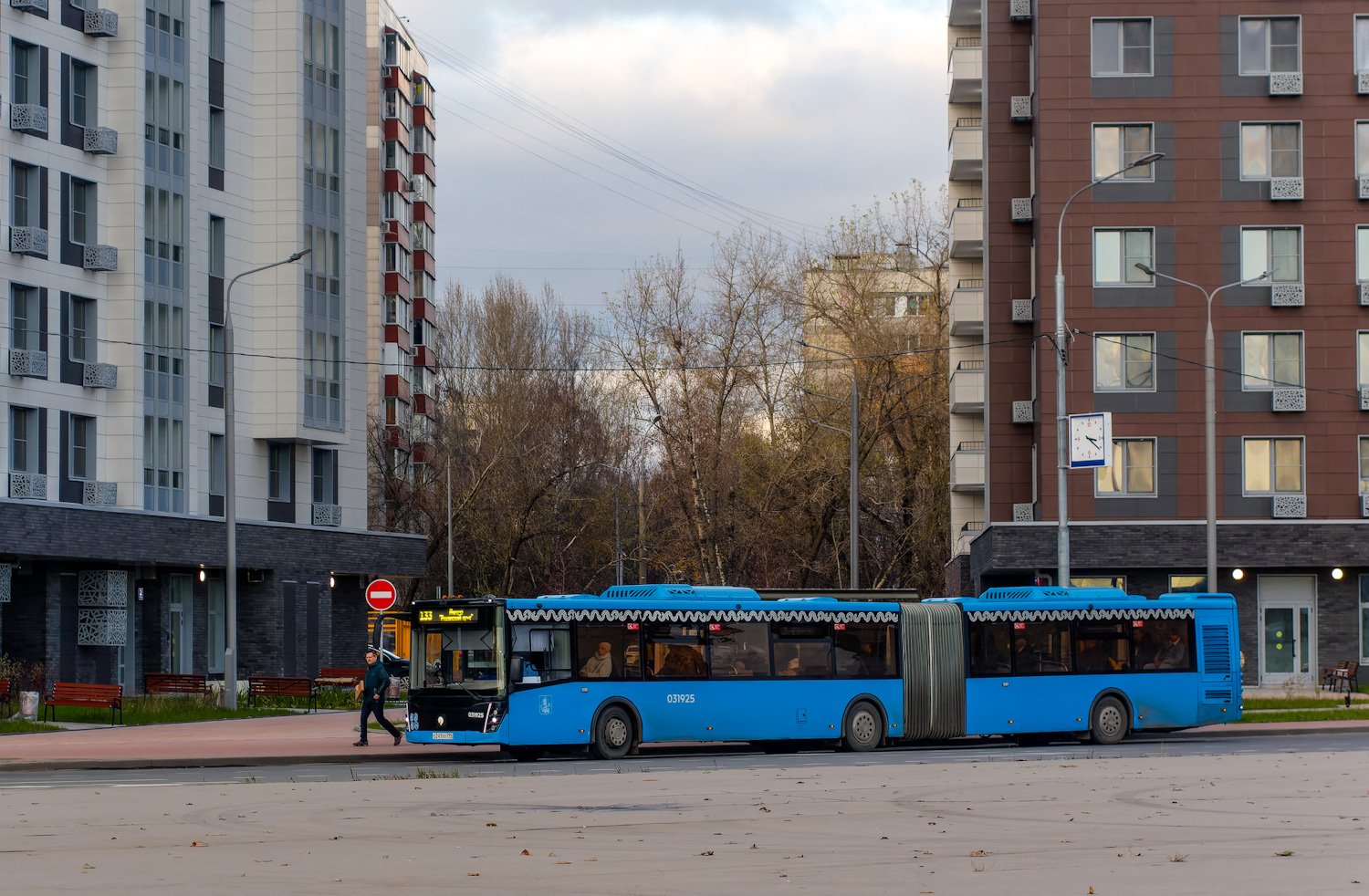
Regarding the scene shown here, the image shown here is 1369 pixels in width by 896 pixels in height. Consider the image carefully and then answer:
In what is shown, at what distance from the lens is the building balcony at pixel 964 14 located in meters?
62.3

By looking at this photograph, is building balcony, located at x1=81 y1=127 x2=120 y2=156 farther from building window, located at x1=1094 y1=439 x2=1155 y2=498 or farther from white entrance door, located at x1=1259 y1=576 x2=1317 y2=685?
white entrance door, located at x1=1259 y1=576 x2=1317 y2=685

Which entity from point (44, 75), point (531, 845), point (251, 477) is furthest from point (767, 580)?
point (531, 845)

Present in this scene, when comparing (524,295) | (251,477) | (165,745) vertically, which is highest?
(524,295)

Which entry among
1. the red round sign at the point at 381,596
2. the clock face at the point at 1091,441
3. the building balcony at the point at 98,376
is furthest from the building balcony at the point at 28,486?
the clock face at the point at 1091,441

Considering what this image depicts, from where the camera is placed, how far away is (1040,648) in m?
31.1

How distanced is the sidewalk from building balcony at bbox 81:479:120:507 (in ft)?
48.4

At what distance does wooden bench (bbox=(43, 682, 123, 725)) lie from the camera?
35.8 metres

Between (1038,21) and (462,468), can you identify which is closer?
(1038,21)

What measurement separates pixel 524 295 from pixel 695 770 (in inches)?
2460

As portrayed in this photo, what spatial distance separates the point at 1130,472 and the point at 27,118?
32.6 m

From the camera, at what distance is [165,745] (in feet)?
96.8

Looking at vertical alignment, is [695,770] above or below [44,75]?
below

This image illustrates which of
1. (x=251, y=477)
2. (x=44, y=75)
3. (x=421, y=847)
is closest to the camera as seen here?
(x=421, y=847)

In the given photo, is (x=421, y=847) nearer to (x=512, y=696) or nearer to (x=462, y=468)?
(x=512, y=696)
